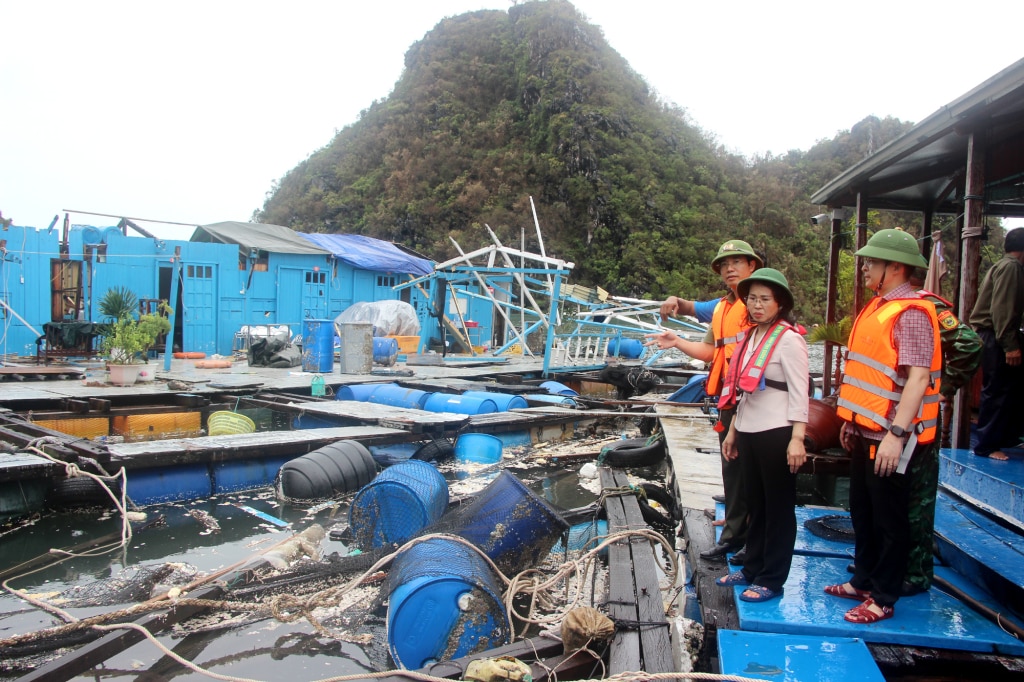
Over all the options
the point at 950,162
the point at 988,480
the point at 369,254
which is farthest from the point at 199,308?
the point at 988,480

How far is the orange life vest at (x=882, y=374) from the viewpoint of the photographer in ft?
9.32

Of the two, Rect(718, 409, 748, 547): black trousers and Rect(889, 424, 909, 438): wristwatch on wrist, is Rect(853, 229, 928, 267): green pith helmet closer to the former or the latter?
Rect(889, 424, 909, 438): wristwatch on wrist

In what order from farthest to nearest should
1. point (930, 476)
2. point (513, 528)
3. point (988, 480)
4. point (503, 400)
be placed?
1. point (503, 400)
2. point (513, 528)
3. point (988, 480)
4. point (930, 476)

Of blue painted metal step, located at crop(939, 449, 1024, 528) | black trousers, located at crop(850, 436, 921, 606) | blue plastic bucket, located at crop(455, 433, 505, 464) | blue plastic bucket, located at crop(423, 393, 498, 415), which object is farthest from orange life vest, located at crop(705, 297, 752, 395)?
blue plastic bucket, located at crop(423, 393, 498, 415)

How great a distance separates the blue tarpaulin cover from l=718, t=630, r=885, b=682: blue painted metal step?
18.4 m

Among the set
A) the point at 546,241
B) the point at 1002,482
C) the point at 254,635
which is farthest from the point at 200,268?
the point at 546,241

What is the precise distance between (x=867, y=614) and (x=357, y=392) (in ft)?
30.4

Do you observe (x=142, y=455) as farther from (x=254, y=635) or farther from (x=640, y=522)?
(x=640, y=522)

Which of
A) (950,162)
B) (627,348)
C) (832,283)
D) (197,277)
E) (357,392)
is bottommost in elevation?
(357,392)

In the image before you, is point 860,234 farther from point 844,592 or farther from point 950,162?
point 844,592

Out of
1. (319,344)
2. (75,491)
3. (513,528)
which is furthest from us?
(319,344)

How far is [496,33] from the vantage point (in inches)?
2044

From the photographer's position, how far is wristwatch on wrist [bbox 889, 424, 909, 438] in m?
2.75

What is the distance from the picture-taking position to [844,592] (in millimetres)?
3152
